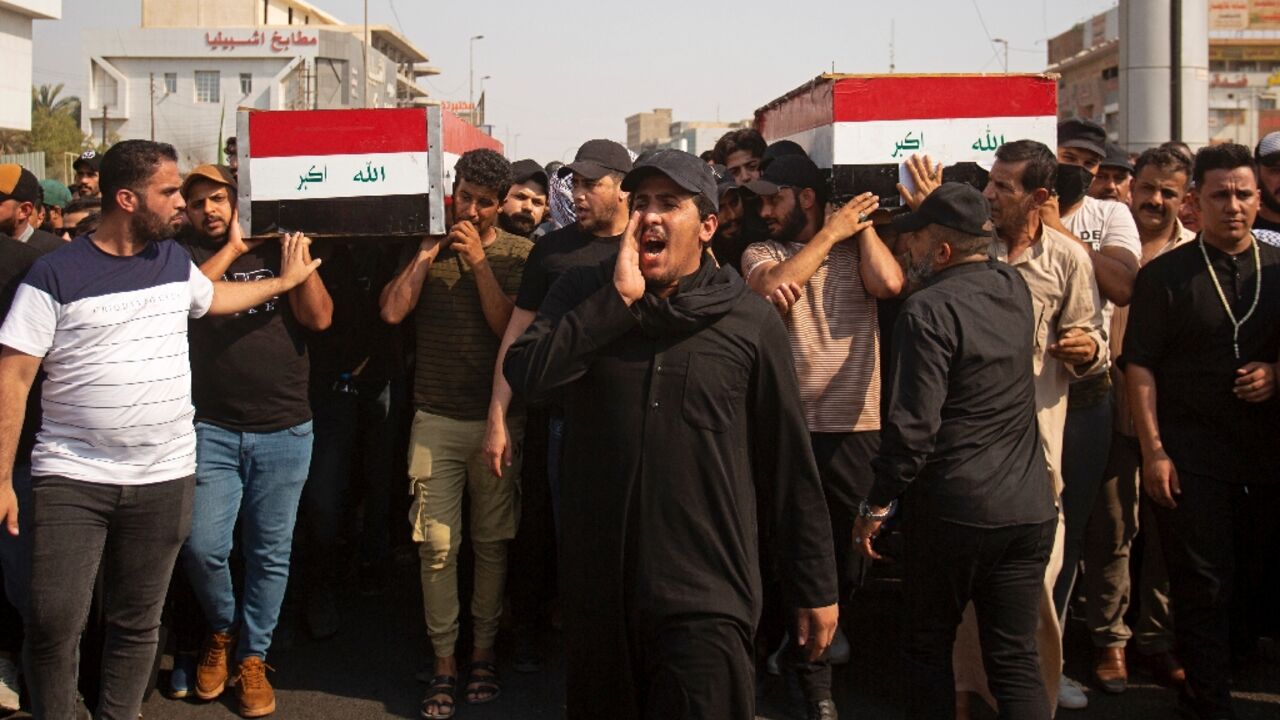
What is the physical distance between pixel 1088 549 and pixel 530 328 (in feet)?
11.3

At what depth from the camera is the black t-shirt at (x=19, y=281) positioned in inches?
190

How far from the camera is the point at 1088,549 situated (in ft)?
19.2

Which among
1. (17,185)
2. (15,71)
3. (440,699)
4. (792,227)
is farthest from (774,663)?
(15,71)

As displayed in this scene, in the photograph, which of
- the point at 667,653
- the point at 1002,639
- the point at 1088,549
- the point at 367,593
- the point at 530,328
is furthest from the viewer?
the point at 367,593

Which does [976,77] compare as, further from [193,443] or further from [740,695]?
[193,443]

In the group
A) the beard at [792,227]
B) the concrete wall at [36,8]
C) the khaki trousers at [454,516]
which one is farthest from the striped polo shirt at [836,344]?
the concrete wall at [36,8]

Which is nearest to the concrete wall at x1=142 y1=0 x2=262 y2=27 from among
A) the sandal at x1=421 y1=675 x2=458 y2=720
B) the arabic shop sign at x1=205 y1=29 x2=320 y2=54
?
the arabic shop sign at x1=205 y1=29 x2=320 y2=54

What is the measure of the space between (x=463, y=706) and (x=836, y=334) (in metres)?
2.36

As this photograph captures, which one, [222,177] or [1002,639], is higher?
[222,177]

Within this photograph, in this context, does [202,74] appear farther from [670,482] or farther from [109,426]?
[670,482]

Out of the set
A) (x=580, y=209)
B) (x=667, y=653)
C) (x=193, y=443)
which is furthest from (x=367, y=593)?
(x=667, y=653)

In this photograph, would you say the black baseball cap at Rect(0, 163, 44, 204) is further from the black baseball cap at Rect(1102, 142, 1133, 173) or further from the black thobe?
the black baseball cap at Rect(1102, 142, 1133, 173)

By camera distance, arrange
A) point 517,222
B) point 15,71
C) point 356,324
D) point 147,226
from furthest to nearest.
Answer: point 15,71, point 517,222, point 356,324, point 147,226

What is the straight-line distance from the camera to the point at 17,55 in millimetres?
45188
